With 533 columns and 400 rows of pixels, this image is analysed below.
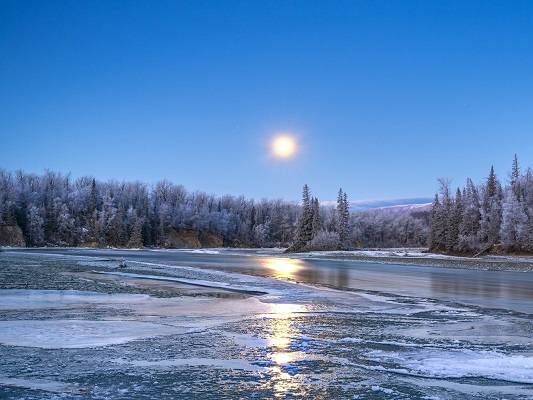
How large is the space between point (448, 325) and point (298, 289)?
1118 centimetres

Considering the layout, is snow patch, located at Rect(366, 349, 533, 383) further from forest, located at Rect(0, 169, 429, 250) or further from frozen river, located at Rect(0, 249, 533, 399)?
forest, located at Rect(0, 169, 429, 250)

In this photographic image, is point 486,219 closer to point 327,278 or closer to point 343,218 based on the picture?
point 343,218

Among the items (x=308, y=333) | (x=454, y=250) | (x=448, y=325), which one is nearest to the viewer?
(x=308, y=333)

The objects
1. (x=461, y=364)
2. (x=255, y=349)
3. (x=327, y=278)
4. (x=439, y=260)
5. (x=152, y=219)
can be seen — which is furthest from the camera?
(x=152, y=219)

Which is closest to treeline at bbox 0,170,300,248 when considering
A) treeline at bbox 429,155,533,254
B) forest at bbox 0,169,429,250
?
forest at bbox 0,169,429,250

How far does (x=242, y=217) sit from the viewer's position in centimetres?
19262

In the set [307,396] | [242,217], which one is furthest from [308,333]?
[242,217]

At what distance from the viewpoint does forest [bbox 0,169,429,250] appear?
115769 mm

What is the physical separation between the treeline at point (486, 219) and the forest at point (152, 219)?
20638mm

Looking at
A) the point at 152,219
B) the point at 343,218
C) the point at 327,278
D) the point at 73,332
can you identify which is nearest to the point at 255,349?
the point at 73,332

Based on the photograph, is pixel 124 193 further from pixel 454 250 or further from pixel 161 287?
pixel 161 287

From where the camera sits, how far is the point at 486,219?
109375 millimetres

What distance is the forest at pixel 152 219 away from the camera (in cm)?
11577

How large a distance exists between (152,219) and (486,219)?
95585 millimetres
